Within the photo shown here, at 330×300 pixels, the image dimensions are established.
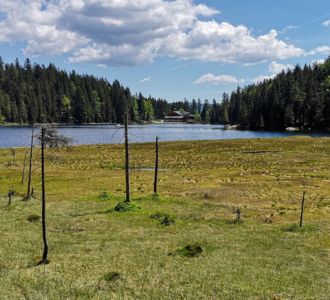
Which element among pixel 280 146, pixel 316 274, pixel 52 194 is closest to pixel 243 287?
pixel 316 274

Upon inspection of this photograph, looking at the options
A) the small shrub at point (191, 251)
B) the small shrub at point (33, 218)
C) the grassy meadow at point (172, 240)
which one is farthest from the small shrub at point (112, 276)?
the small shrub at point (33, 218)

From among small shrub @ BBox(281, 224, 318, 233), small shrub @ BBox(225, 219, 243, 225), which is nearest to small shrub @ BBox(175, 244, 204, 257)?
small shrub @ BBox(281, 224, 318, 233)

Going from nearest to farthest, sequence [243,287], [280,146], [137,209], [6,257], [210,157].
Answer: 1. [243,287]
2. [6,257]
3. [137,209]
4. [210,157]
5. [280,146]

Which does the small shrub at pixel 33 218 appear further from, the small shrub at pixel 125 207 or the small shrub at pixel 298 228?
the small shrub at pixel 298 228

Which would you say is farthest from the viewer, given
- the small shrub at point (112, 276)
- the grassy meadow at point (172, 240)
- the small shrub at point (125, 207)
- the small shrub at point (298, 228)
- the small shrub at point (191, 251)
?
the small shrub at point (125, 207)

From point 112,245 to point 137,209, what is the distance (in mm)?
11424

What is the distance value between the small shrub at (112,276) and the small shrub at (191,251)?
16.8 feet

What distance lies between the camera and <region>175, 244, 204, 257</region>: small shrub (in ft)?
79.3

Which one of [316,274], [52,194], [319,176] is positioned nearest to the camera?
[316,274]

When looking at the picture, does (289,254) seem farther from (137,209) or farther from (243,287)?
(137,209)

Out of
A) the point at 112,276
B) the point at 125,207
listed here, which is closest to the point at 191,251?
the point at 112,276

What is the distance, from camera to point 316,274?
2061 centimetres

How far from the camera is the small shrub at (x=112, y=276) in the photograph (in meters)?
19.8

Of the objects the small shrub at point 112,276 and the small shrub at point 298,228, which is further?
the small shrub at point 298,228
